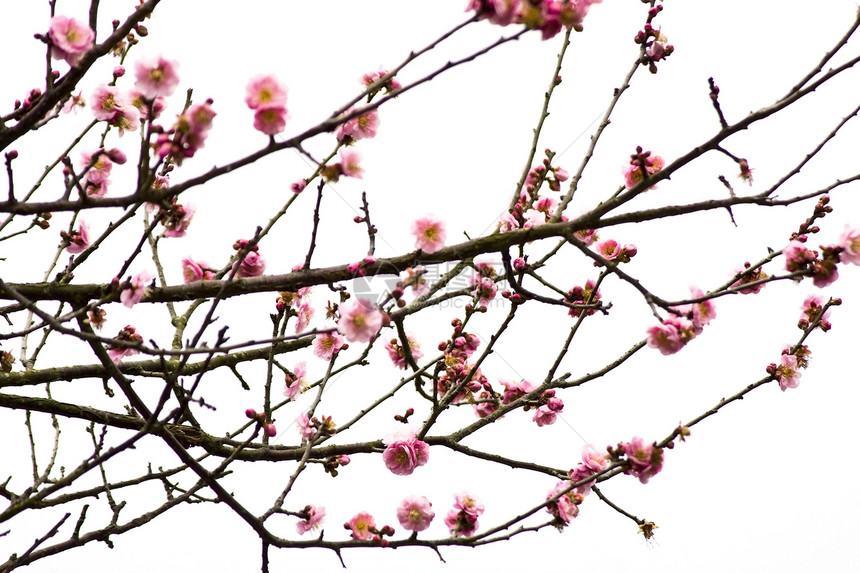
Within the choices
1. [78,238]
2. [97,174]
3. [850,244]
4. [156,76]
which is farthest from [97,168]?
[850,244]

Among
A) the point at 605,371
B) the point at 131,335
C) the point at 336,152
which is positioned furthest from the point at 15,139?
the point at 605,371

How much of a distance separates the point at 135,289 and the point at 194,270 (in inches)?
23.2

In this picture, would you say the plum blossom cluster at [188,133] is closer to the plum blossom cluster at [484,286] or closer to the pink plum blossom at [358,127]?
the pink plum blossom at [358,127]

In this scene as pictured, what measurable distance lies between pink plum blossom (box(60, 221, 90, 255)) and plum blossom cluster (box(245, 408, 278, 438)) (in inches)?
37.0

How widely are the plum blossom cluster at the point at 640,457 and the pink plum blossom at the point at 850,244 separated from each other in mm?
796

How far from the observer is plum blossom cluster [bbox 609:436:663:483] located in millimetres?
2104

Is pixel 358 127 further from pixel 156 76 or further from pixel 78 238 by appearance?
pixel 78 238

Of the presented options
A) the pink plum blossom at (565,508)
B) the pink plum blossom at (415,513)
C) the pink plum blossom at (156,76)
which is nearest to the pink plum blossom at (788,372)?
the pink plum blossom at (565,508)

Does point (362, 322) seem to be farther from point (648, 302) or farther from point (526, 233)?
point (648, 302)

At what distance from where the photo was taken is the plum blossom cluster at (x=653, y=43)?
2.63m

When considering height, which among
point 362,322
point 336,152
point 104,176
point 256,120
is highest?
point 104,176

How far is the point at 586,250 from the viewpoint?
206 cm

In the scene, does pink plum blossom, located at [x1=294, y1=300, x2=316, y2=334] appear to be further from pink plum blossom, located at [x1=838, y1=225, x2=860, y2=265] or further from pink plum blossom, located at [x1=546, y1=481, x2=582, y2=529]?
pink plum blossom, located at [x1=838, y1=225, x2=860, y2=265]

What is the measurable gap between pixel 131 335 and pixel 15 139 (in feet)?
2.59
